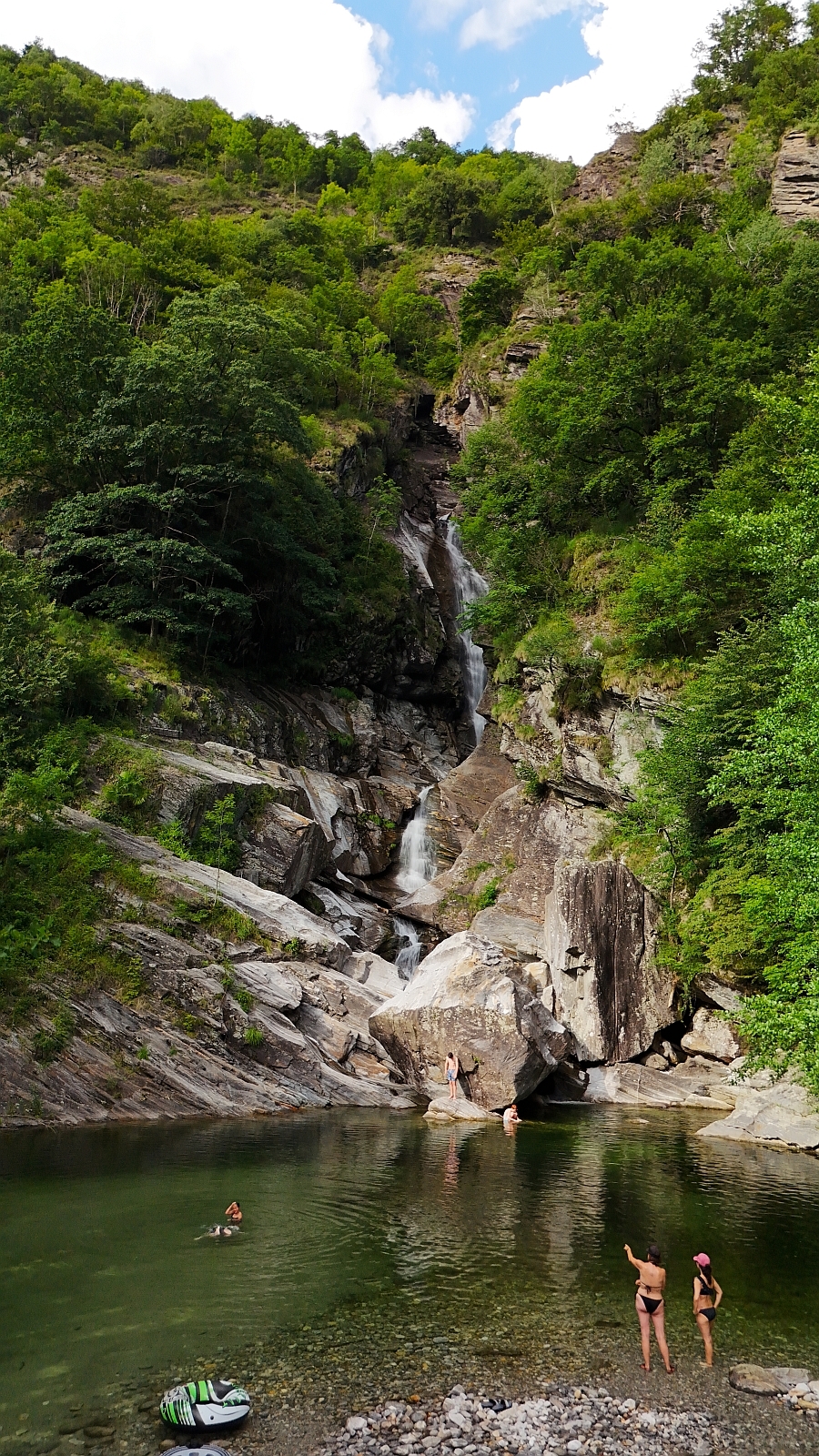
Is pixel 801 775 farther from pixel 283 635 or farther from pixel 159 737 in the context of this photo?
pixel 283 635

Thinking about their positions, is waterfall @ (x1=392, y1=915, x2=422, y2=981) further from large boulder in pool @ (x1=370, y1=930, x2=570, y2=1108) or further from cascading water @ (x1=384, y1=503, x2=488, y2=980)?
large boulder in pool @ (x1=370, y1=930, x2=570, y2=1108)

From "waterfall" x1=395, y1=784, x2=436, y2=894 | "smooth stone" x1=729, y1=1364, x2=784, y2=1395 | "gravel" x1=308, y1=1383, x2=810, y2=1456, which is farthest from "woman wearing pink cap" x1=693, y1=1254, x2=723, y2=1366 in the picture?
"waterfall" x1=395, y1=784, x2=436, y2=894

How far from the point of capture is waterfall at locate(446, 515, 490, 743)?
166 ft

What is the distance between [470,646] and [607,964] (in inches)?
1092

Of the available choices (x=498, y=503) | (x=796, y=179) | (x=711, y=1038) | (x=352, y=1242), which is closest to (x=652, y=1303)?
(x=352, y=1242)

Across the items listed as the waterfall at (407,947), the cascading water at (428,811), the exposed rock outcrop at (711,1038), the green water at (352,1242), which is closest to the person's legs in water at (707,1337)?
the green water at (352,1242)

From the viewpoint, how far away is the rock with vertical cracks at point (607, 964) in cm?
2712

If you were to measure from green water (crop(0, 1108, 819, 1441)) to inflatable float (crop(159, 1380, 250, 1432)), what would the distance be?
3.38 feet

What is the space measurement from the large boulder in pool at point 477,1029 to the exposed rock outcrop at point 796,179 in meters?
57.5

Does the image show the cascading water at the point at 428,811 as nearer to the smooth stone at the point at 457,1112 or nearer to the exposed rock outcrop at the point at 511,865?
the exposed rock outcrop at the point at 511,865

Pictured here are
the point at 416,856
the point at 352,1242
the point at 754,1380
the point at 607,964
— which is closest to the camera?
the point at 754,1380

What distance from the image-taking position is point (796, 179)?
58.2 meters

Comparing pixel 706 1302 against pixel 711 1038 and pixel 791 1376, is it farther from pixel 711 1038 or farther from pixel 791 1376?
pixel 711 1038

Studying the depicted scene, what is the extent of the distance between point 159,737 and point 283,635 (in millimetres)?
13685
